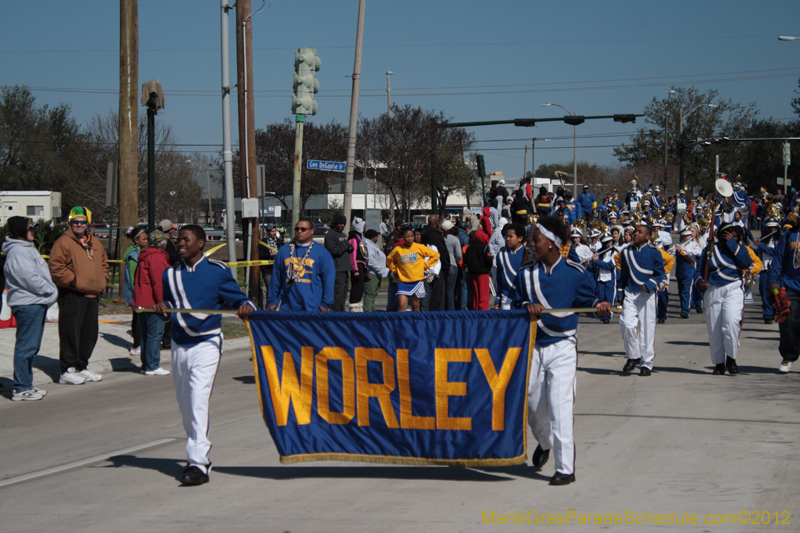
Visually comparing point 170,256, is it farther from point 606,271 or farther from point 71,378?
point 606,271

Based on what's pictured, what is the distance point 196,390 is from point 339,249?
8237 millimetres

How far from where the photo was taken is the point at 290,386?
5.86 m

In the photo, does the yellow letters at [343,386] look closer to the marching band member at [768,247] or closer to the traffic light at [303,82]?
the traffic light at [303,82]

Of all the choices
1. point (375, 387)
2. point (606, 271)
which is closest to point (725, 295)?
point (375, 387)

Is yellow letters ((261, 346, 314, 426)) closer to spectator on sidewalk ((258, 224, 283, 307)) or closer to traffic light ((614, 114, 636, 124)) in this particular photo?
spectator on sidewalk ((258, 224, 283, 307))

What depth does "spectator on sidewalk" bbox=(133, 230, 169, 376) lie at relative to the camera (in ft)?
35.5

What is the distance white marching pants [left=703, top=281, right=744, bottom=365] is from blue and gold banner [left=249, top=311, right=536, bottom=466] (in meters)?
5.59

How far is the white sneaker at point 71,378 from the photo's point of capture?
10448mm

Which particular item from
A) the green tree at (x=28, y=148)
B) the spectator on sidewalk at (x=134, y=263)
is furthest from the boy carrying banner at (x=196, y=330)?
the green tree at (x=28, y=148)

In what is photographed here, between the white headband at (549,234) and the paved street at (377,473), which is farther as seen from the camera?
the white headband at (549,234)

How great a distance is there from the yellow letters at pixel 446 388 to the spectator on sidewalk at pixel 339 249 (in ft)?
25.2

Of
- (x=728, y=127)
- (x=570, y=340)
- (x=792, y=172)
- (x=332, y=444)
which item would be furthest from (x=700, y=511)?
(x=728, y=127)

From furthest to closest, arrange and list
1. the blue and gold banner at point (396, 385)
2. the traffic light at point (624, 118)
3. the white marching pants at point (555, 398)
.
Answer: the traffic light at point (624, 118) < the blue and gold banner at point (396, 385) < the white marching pants at point (555, 398)

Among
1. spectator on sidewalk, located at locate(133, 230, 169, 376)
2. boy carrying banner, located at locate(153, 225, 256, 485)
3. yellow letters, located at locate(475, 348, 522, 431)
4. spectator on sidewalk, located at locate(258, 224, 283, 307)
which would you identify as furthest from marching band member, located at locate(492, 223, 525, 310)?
spectator on sidewalk, located at locate(258, 224, 283, 307)
